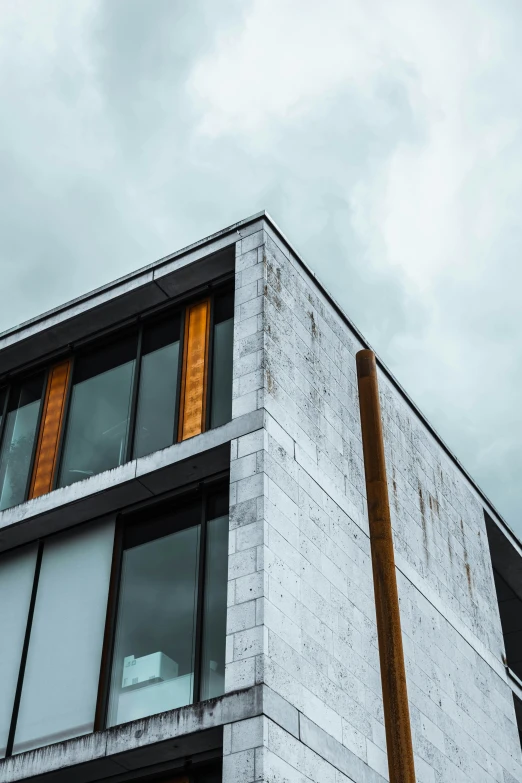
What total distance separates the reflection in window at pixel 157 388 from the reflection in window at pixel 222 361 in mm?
748

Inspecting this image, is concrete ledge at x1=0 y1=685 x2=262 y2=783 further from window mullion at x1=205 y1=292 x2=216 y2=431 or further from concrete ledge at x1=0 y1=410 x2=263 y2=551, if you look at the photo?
window mullion at x1=205 y1=292 x2=216 y2=431

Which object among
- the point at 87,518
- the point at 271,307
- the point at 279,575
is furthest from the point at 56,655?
the point at 271,307

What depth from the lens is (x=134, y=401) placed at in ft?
55.8

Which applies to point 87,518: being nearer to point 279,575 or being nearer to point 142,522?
point 142,522

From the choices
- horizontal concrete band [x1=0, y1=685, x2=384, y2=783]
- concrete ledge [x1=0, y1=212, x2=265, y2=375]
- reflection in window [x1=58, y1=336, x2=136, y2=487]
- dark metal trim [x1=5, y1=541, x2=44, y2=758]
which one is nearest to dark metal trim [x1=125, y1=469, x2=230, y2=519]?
reflection in window [x1=58, y1=336, x2=136, y2=487]

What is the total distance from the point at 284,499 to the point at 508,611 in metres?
14.6

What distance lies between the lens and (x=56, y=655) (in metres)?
14.8

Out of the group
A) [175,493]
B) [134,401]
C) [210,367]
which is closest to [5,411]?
[134,401]

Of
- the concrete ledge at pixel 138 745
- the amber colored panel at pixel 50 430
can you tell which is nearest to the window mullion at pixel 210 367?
the amber colored panel at pixel 50 430

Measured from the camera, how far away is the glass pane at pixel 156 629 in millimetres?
13672

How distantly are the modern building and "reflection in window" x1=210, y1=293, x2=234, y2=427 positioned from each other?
0.13 ft

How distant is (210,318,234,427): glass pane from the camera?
1579 centimetres

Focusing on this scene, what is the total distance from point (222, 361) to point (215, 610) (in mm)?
4221

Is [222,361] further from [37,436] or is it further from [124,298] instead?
[37,436]
